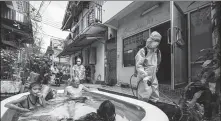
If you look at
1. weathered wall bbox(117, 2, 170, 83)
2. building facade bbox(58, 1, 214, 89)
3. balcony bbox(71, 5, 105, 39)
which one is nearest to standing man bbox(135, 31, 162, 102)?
building facade bbox(58, 1, 214, 89)

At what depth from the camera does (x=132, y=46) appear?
2.46 metres

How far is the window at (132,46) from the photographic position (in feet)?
7.80

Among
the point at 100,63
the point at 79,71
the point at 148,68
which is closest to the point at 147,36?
the point at 148,68

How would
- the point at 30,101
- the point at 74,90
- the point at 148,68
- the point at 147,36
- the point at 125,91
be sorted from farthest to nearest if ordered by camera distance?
the point at 74,90 → the point at 147,36 → the point at 125,91 → the point at 148,68 → the point at 30,101

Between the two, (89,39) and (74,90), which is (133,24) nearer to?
(89,39)

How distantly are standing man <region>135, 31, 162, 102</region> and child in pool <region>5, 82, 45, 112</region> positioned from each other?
139cm

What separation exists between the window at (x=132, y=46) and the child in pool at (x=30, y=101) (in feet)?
4.91

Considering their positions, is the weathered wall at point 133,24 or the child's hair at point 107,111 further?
the weathered wall at point 133,24

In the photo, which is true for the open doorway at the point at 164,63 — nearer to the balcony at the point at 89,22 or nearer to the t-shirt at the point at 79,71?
the balcony at the point at 89,22

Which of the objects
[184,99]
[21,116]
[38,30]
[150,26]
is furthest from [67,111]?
[150,26]

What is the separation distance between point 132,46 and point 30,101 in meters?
1.88

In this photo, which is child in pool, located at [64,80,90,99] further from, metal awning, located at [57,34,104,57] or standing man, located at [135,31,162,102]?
standing man, located at [135,31,162,102]

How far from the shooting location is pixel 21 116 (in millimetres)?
1562

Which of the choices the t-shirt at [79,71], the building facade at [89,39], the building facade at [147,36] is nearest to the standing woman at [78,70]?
the t-shirt at [79,71]
